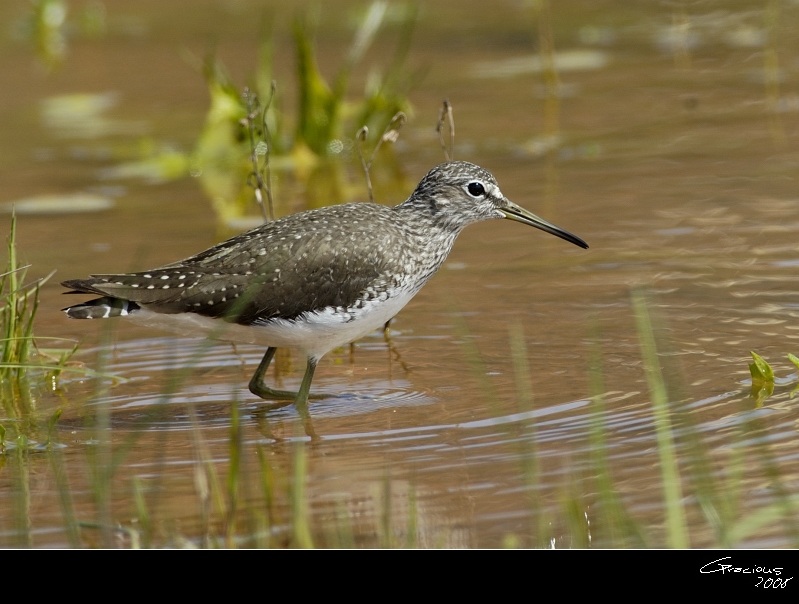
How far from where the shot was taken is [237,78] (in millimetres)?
14266

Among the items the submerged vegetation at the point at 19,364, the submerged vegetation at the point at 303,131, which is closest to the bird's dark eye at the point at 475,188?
the submerged vegetation at the point at 19,364

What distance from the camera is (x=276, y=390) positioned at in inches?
291

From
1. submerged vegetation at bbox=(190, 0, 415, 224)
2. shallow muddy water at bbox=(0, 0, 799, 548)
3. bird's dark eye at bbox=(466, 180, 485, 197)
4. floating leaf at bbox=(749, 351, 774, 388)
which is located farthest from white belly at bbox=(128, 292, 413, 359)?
submerged vegetation at bbox=(190, 0, 415, 224)

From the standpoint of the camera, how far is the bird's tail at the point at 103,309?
682 centimetres

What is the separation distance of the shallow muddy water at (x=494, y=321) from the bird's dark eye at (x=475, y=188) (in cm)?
68

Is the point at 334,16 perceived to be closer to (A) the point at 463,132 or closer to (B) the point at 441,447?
(A) the point at 463,132

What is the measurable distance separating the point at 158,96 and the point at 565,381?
871cm

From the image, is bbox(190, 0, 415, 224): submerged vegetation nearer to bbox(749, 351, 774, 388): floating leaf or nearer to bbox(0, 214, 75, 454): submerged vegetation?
bbox(0, 214, 75, 454): submerged vegetation

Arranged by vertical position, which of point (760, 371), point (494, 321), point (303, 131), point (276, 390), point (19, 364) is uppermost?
point (303, 131)

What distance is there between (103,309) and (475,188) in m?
2.13

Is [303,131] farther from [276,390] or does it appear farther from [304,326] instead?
[304,326]

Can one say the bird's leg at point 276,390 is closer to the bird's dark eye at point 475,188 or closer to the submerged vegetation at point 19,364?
the submerged vegetation at point 19,364

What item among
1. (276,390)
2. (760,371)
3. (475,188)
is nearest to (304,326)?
(276,390)

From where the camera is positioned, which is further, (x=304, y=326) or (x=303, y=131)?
(x=303, y=131)
